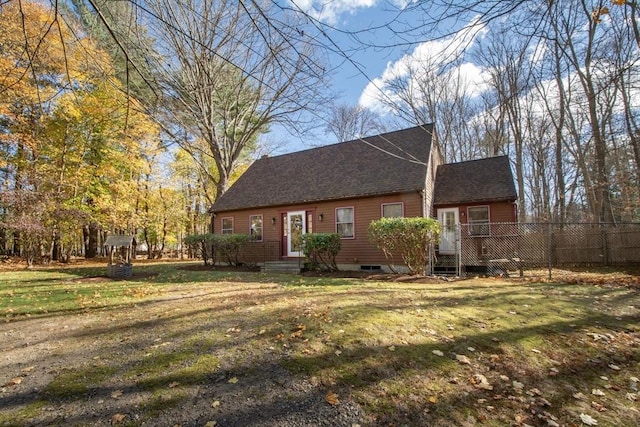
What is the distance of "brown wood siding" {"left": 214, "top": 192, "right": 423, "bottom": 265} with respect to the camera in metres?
12.7

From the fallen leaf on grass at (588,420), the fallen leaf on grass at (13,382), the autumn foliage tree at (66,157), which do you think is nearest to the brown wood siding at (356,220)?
the autumn foliage tree at (66,157)

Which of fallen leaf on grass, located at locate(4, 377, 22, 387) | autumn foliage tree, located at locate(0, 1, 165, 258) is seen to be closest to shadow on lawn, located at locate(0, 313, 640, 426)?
fallen leaf on grass, located at locate(4, 377, 22, 387)

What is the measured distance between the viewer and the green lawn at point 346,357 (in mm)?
2830

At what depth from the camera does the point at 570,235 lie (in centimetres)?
1388

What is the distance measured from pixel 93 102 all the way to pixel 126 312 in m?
16.1

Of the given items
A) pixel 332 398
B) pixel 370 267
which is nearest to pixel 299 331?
pixel 332 398

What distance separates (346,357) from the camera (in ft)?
11.8

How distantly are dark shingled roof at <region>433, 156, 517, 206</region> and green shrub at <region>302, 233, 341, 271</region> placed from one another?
5.06 meters

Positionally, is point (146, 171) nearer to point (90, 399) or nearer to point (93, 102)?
point (93, 102)

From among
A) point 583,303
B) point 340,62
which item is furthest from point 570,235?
point 340,62

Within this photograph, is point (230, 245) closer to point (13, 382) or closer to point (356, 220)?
point (356, 220)

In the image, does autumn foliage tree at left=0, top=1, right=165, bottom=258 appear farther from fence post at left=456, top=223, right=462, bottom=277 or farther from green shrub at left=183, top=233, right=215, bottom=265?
fence post at left=456, top=223, right=462, bottom=277

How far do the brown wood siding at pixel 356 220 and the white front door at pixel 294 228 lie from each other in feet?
0.90

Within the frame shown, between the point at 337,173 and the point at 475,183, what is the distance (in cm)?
584
